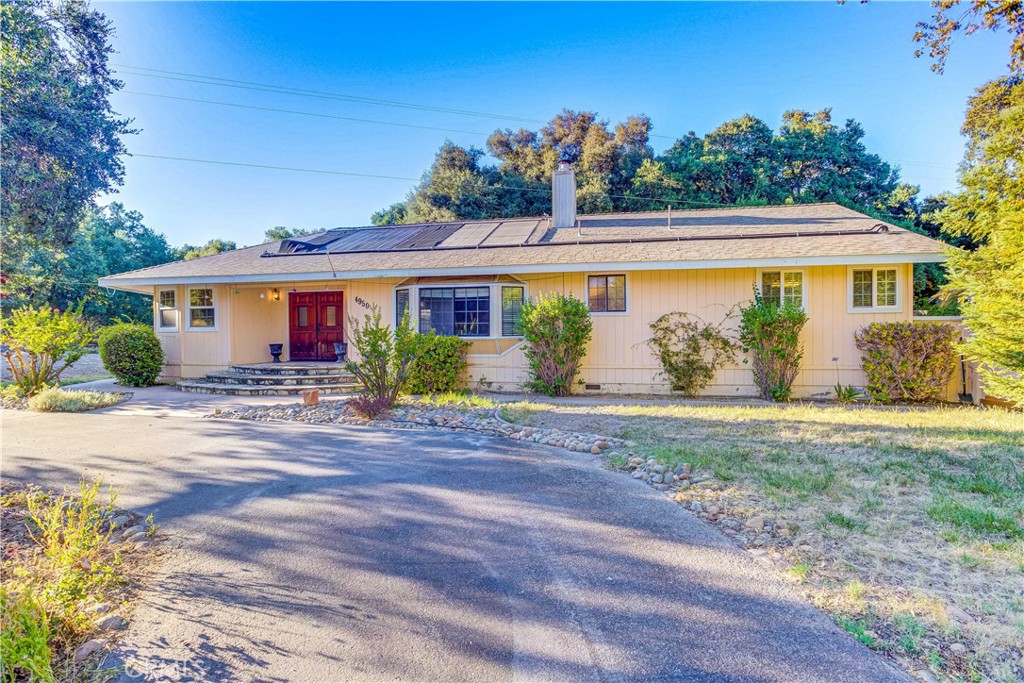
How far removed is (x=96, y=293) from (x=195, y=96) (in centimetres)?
1593

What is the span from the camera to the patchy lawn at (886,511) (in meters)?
2.52

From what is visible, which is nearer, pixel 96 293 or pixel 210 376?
pixel 210 376

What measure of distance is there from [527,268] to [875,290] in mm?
6930

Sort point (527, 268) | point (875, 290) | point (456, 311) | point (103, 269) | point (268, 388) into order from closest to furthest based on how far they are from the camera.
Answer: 1. point (875, 290)
2. point (527, 268)
3. point (268, 388)
4. point (456, 311)
5. point (103, 269)

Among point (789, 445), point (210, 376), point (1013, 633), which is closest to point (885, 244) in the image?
point (789, 445)

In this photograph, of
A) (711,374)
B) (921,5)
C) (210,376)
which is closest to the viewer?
(921,5)

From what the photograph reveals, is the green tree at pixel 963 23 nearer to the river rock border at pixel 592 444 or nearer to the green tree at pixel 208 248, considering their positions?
the river rock border at pixel 592 444

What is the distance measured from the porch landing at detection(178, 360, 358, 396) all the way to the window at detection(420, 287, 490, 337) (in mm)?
2336

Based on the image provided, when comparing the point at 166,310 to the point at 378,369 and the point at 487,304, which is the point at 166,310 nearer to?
the point at 378,369

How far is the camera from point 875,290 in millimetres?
9602

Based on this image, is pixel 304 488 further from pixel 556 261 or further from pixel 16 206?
pixel 556 261

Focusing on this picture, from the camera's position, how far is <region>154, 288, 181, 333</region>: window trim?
13.0m

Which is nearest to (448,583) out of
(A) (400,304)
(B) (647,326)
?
(B) (647,326)

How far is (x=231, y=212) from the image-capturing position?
19.8 m
